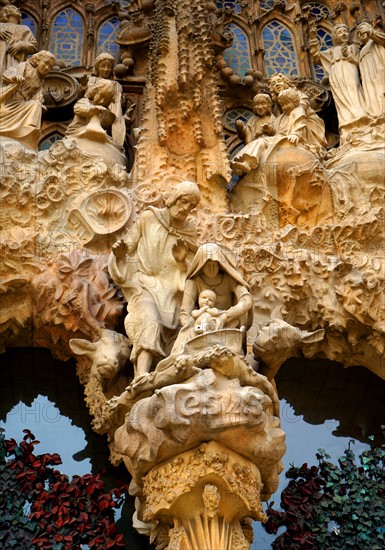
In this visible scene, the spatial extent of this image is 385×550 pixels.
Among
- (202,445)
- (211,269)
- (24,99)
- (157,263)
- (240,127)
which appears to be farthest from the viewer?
(240,127)

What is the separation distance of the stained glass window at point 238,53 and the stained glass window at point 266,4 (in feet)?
1.65

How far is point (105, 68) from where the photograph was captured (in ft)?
32.3

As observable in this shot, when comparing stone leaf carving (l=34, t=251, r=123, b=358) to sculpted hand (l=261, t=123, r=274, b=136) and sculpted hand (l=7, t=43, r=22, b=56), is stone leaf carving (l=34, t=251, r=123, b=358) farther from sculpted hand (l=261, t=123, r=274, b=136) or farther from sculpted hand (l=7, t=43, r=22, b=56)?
sculpted hand (l=7, t=43, r=22, b=56)

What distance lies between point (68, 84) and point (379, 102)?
3.31 m

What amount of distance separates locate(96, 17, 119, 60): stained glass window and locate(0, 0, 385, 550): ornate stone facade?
14.7 inches

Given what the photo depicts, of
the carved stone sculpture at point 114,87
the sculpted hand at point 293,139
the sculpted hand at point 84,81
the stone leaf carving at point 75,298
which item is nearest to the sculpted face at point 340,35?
the sculpted hand at point 293,139

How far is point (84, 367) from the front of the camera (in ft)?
26.3

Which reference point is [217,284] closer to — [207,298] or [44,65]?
[207,298]

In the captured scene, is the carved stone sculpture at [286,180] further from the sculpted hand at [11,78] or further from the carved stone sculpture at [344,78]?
the sculpted hand at [11,78]

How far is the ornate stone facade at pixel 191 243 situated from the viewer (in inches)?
258

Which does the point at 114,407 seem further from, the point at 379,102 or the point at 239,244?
the point at 379,102

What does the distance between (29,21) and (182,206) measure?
4.69 meters

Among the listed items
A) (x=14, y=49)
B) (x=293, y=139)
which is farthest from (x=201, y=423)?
(x=14, y=49)

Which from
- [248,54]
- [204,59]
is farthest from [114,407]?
[248,54]
